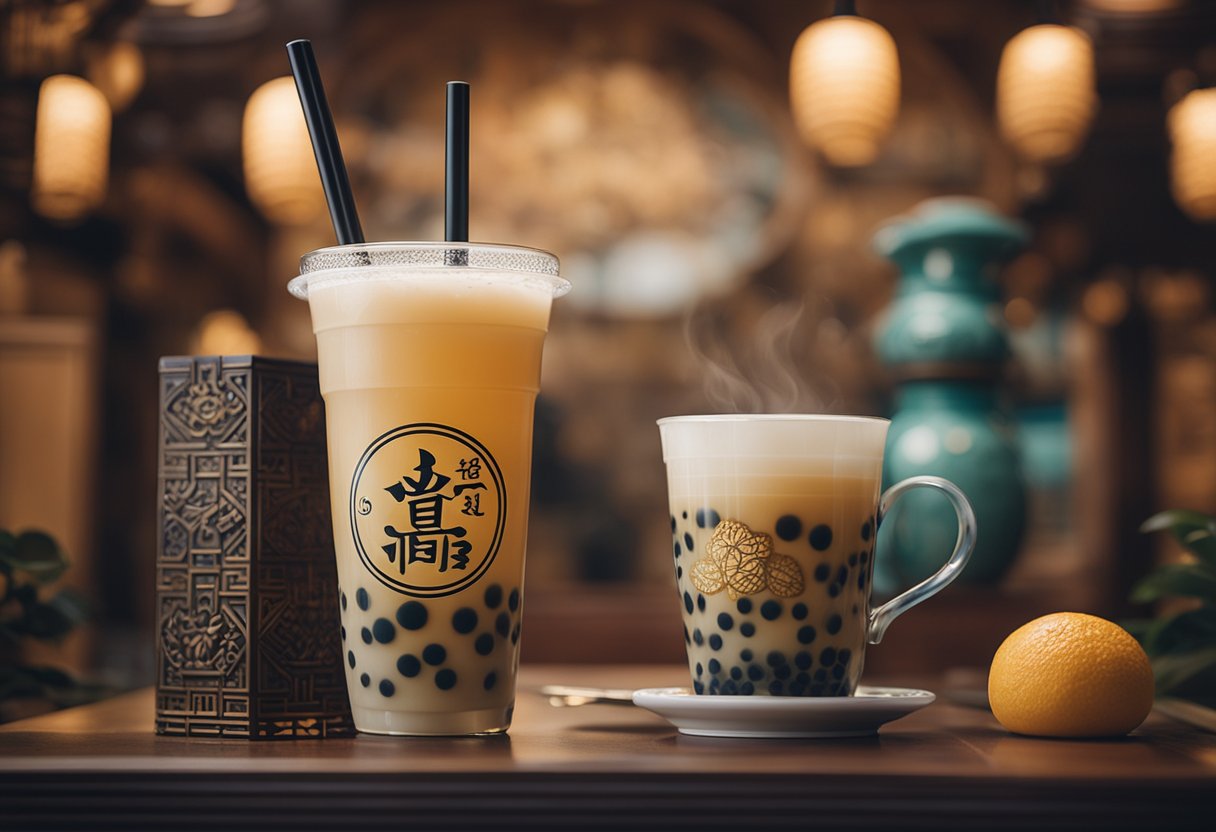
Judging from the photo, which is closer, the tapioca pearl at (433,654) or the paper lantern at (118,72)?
the tapioca pearl at (433,654)

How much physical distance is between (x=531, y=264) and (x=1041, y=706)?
0.40 meters

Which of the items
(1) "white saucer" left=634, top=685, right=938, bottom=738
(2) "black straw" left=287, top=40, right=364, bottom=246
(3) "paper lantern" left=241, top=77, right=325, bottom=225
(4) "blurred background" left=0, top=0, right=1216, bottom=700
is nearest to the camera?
(1) "white saucer" left=634, top=685, right=938, bottom=738

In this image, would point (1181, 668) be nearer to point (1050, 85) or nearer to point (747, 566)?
point (747, 566)

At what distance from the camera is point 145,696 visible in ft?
3.49

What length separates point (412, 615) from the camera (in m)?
0.76

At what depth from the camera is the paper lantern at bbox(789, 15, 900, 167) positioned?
127 inches

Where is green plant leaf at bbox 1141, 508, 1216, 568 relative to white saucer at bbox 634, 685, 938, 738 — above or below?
above

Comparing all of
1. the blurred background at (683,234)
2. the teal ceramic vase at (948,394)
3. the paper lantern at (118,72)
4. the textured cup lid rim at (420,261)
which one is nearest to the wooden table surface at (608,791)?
the textured cup lid rim at (420,261)

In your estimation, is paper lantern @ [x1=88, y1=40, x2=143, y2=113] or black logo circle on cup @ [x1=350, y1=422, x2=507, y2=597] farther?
paper lantern @ [x1=88, y1=40, x2=143, y2=113]

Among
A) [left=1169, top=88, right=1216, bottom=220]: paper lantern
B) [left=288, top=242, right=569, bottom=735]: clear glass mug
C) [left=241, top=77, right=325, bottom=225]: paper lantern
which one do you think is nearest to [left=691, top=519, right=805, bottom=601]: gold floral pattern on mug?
[left=288, top=242, right=569, bottom=735]: clear glass mug

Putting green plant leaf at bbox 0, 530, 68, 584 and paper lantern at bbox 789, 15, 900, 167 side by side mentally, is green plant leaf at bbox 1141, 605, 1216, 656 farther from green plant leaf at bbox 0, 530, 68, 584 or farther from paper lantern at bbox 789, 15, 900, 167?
paper lantern at bbox 789, 15, 900, 167

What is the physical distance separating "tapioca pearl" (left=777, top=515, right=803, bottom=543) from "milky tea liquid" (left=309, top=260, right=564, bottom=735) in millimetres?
159

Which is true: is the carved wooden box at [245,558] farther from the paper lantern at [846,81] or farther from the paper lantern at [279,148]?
the paper lantern at [279,148]

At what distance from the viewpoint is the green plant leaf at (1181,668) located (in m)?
0.97
